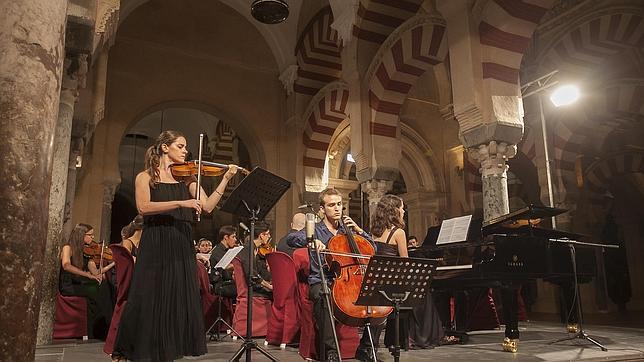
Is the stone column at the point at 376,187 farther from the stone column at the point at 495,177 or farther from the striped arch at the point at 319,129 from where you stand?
the striped arch at the point at 319,129

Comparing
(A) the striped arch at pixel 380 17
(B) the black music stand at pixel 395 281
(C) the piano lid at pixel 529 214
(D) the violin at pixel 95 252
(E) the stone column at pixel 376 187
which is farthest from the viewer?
(A) the striped arch at pixel 380 17

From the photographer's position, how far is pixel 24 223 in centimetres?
207

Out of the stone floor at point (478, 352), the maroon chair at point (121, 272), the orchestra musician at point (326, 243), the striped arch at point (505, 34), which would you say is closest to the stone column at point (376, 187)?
the striped arch at point (505, 34)

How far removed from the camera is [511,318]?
15.2 feet

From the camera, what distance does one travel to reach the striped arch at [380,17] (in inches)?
377

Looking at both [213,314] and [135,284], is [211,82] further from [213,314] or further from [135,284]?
[135,284]

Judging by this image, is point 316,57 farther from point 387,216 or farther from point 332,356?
point 332,356

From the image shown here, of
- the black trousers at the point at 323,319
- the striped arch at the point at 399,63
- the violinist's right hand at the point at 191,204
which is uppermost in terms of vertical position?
the striped arch at the point at 399,63

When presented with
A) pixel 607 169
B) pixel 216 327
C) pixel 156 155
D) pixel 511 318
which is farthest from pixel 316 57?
pixel 156 155

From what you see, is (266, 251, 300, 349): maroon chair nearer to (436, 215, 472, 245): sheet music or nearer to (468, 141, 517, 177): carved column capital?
(436, 215, 472, 245): sheet music

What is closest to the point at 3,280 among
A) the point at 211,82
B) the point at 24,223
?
the point at 24,223

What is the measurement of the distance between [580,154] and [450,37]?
19.5 ft

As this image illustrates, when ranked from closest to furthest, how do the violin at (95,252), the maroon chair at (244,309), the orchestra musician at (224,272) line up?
the maroon chair at (244,309), the violin at (95,252), the orchestra musician at (224,272)

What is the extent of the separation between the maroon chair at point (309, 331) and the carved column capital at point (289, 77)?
30.2 ft
